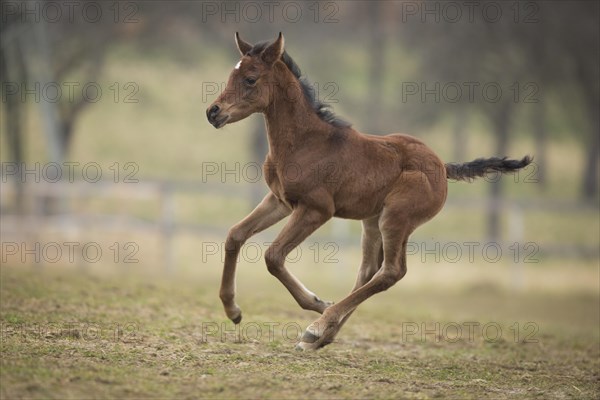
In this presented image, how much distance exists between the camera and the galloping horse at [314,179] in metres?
6.90

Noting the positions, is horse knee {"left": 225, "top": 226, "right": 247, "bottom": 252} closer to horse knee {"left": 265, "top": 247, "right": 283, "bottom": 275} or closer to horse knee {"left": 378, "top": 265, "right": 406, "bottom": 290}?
horse knee {"left": 265, "top": 247, "right": 283, "bottom": 275}

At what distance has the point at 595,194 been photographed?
2505 centimetres

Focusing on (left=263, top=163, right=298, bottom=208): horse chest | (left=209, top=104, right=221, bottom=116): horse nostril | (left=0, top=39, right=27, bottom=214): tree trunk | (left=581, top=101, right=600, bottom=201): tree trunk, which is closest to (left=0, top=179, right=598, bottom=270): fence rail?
(left=0, top=39, right=27, bottom=214): tree trunk

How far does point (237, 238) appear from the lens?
7.02 meters

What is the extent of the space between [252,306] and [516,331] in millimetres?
3475

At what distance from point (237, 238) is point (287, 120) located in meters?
1.13

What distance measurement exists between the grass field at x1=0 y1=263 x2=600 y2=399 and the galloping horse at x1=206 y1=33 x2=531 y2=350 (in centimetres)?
64

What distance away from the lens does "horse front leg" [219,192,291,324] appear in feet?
23.0

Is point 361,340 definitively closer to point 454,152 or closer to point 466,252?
point 466,252

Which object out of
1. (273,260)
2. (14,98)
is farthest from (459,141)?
(273,260)

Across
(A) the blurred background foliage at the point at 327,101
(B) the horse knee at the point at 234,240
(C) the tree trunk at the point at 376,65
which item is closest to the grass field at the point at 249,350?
(B) the horse knee at the point at 234,240

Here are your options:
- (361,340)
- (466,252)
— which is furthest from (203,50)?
(361,340)

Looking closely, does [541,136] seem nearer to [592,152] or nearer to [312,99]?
[592,152]

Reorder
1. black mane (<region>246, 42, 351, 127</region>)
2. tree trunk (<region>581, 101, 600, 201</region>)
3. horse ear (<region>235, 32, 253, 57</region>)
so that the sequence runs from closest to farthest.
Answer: horse ear (<region>235, 32, 253, 57</region>)
black mane (<region>246, 42, 351, 127</region>)
tree trunk (<region>581, 101, 600, 201</region>)
